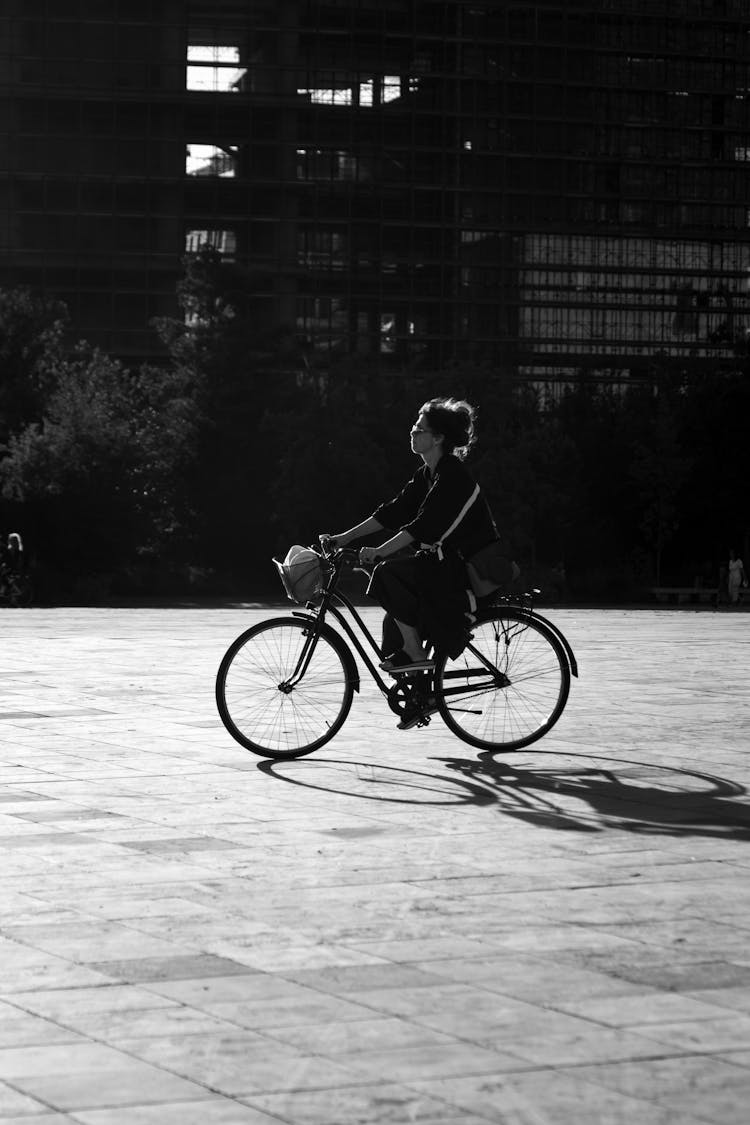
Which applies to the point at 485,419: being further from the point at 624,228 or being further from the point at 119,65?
the point at 624,228

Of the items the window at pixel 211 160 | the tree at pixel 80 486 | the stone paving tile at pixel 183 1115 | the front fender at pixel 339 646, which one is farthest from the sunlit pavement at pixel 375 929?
the window at pixel 211 160

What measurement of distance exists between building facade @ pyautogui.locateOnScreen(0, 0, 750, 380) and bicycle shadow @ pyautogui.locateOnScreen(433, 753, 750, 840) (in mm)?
74900

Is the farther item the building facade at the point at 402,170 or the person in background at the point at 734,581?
the building facade at the point at 402,170

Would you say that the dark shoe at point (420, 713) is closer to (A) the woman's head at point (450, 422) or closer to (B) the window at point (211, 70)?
(A) the woman's head at point (450, 422)

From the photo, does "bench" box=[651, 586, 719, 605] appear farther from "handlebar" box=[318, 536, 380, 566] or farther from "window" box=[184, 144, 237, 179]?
"handlebar" box=[318, 536, 380, 566]

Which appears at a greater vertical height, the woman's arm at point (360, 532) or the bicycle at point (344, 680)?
the woman's arm at point (360, 532)

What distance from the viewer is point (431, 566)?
9047 mm

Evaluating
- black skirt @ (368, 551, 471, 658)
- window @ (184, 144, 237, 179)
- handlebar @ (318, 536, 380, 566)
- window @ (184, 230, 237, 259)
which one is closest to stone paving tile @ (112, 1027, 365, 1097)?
black skirt @ (368, 551, 471, 658)

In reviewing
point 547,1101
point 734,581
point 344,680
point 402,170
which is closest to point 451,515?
point 344,680

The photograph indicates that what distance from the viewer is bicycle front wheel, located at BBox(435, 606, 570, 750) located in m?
9.16

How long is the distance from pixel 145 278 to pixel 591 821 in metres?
85.8

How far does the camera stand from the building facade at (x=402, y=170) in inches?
3533

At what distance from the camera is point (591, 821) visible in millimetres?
7078

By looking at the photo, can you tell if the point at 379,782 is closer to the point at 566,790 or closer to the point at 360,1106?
the point at 566,790
